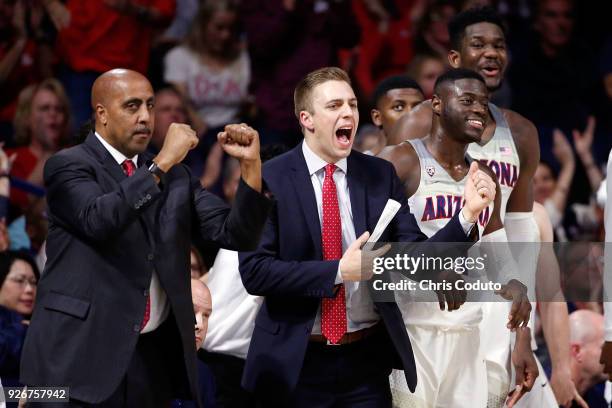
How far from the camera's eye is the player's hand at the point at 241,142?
4.21m

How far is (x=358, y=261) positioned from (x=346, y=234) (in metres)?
0.30

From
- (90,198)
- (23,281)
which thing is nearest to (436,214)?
(90,198)

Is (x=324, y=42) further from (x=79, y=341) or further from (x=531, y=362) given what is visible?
(x=79, y=341)

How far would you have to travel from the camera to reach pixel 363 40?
29.1ft

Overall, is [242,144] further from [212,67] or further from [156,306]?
[212,67]

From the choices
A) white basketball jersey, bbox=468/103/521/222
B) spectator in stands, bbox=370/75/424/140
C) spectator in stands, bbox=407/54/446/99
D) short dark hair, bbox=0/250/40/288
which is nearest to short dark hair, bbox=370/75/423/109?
spectator in stands, bbox=370/75/424/140

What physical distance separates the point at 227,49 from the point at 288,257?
13.5 ft

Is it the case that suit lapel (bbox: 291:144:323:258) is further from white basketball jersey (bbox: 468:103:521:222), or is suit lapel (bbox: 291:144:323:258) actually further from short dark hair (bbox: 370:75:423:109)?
short dark hair (bbox: 370:75:423:109)

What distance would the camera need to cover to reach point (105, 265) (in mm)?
4277

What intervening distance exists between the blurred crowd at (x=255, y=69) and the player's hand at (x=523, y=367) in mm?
2191

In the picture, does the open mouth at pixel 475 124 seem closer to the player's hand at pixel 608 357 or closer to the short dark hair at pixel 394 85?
the player's hand at pixel 608 357

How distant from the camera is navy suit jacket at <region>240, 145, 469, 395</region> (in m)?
4.57

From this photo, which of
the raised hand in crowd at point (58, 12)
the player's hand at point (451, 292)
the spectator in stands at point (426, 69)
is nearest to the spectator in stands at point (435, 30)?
the spectator in stands at point (426, 69)

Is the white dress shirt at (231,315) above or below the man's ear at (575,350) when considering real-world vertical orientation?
above
